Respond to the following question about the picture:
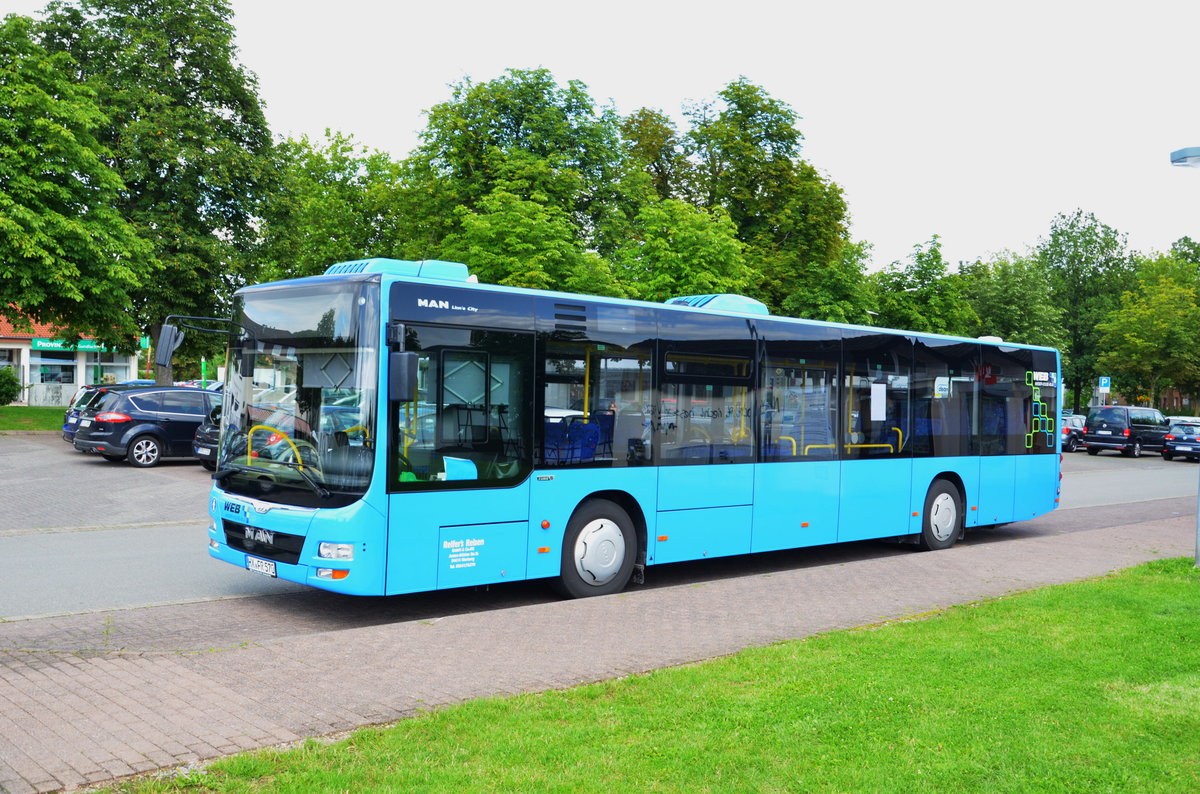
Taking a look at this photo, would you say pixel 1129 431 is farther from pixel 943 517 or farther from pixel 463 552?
pixel 463 552

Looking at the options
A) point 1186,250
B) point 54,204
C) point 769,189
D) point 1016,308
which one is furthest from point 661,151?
point 1186,250

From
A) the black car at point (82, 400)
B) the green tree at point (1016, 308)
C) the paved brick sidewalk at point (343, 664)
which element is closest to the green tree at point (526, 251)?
the black car at point (82, 400)

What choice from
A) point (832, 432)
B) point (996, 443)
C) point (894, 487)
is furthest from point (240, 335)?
point (996, 443)

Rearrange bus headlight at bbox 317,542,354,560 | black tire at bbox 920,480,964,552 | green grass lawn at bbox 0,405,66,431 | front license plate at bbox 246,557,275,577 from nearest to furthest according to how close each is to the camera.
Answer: bus headlight at bbox 317,542,354,560, front license plate at bbox 246,557,275,577, black tire at bbox 920,480,964,552, green grass lawn at bbox 0,405,66,431

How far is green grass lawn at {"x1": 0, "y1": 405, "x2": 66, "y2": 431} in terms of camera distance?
33406 millimetres

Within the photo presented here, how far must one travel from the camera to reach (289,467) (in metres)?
8.27

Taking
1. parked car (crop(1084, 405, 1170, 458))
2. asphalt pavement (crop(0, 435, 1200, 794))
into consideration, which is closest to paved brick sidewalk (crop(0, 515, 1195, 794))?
asphalt pavement (crop(0, 435, 1200, 794))

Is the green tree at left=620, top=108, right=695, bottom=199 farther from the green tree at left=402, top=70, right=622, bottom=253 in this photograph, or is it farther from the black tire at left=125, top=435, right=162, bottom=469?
the black tire at left=125, top=435, right=162, bottom=469

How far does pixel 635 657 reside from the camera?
270 inches

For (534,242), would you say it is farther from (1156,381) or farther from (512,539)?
(1156,381)

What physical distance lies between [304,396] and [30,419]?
32333 mm

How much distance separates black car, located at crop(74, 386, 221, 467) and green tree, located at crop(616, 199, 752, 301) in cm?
1170

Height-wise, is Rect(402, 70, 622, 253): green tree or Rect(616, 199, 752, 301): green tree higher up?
Rect(402, 70, 622, 253): green tree

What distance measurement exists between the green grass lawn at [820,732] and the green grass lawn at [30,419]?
33.0 m
